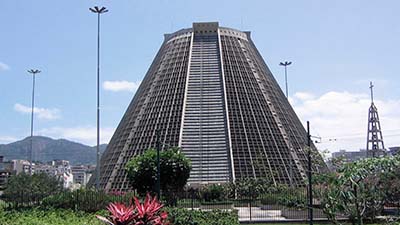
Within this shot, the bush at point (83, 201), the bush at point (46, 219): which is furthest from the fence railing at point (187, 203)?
the bush at point (46, 219)

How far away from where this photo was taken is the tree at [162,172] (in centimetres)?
3931

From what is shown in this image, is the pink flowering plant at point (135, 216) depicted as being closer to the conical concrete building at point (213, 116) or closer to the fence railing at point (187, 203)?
the fence railing at point (187, 203)

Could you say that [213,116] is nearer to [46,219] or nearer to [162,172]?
[162,172]

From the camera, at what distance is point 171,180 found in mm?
40250

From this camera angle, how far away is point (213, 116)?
63562mm

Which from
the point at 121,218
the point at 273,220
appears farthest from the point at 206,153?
the point at 121,218

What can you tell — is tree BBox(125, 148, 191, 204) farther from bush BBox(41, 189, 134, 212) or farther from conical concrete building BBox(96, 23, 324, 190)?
conical concrete building BBox(96, 23, 324, 190)

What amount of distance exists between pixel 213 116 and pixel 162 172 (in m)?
24.7

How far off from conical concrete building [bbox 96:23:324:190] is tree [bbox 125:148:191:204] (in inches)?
610

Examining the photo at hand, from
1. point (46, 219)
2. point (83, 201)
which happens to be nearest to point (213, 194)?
point (83, 201)

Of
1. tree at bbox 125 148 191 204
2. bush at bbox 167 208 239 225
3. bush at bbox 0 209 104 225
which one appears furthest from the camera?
tree at bbox 125 148 191 204

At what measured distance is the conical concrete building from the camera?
58.1m

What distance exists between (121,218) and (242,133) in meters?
52.0

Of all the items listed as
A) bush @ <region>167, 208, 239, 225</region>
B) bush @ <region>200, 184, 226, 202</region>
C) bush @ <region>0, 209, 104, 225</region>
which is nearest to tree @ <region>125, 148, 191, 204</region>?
bush @ <region>200, 184, 226, 202</region>
